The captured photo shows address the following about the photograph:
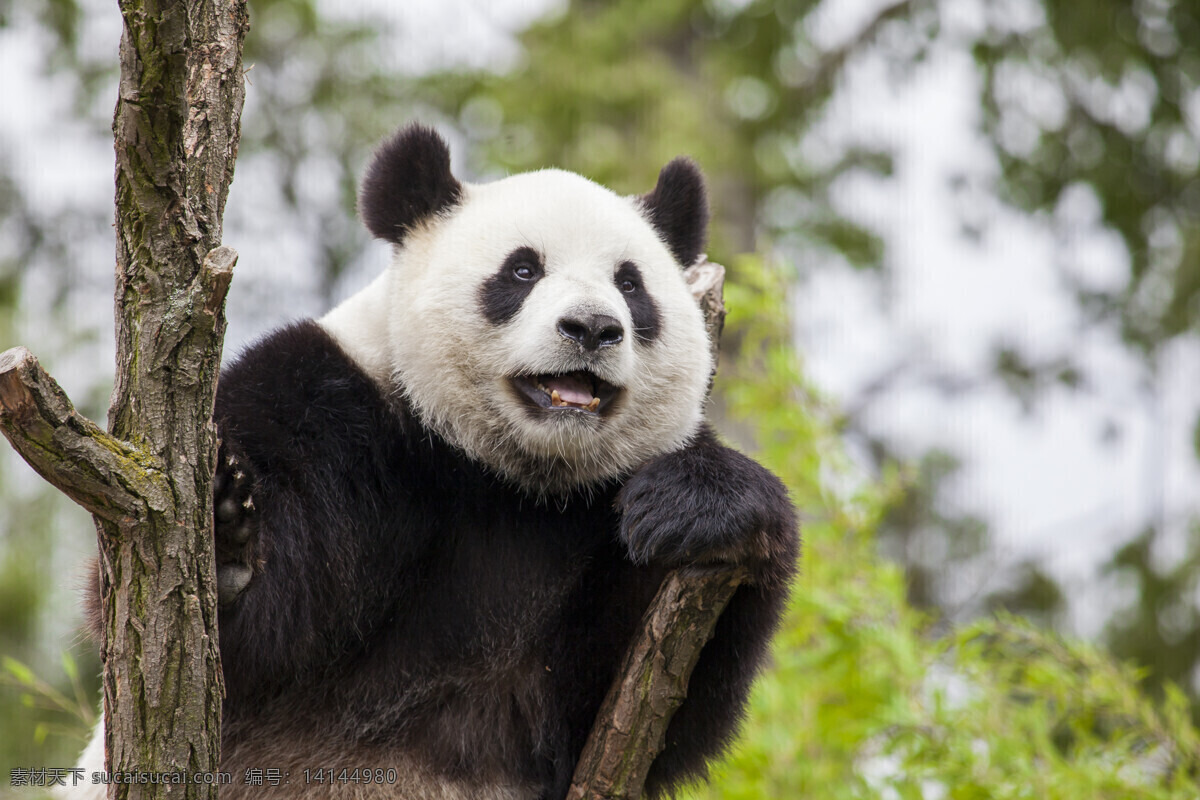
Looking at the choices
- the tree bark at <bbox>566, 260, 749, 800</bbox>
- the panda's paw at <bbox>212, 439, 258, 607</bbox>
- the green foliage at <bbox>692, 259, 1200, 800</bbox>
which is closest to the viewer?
the panda's paw at <bbox>212, 439, 258, 607</bbox>

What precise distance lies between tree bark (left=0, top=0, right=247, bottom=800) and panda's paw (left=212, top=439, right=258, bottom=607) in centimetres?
56

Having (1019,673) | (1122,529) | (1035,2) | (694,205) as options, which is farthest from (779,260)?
(1035,2)

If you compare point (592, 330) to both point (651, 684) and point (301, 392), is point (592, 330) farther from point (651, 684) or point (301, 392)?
point (651, 684)

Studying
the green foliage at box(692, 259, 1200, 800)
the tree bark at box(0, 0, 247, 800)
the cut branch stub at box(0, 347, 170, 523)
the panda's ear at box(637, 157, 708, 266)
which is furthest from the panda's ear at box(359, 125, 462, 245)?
the green foliage at box(692, 259, 1200, 800)

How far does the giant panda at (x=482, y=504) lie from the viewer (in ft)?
10.8

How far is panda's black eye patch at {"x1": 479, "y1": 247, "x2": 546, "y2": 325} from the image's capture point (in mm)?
3545

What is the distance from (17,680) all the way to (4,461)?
5585 millimetres

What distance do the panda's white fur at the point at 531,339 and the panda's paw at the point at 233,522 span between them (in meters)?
0.73

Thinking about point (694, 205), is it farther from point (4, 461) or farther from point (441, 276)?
point (4, 461)

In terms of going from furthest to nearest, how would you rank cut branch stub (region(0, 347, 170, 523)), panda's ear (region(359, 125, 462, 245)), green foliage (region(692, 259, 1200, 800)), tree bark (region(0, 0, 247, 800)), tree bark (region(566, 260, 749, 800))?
green foliage (region(692, 259, 1200, 800)) → panda's ear (region(359, 125, 462, 245)) → tree bark (region(566, 260, 749, 800)) → tree bark (region(0, 0, 247, 800)) → cut branch stub (region(0, 347, 170, 523))

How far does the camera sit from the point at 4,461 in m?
8.98

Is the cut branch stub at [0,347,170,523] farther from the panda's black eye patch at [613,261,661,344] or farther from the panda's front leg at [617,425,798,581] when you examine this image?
the panda's black eye patch at [613,261,661,344]

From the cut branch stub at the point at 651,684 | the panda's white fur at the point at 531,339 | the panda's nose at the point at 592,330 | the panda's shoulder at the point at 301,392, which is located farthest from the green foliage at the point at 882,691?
the panda's shoulder at the point at 301,392

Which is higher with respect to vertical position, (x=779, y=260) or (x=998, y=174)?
(x=998, y=174)
